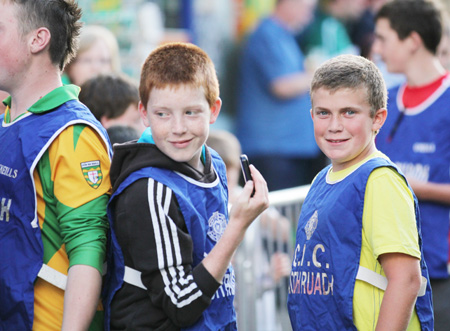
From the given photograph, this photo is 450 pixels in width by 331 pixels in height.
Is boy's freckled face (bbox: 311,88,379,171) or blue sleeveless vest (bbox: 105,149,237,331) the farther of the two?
boy's freckled face (bbox: 311,88,379,171)

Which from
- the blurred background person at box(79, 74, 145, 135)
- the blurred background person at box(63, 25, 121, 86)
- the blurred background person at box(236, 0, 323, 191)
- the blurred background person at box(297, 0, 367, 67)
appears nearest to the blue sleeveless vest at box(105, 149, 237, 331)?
the blurred background person at box(79, 74, 145, 135)

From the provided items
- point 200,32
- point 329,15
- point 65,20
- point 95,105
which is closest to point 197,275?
point 65,20

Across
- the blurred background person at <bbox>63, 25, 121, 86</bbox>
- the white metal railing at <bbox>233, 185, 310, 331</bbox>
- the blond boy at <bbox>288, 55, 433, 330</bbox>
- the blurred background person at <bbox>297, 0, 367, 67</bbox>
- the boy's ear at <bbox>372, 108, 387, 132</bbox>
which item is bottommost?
the white metal railing at <bbox>233, 185, 310, 331</bbox>

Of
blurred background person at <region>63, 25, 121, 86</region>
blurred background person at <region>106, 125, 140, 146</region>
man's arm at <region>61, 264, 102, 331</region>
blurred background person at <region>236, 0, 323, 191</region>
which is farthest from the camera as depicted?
blurred background person at <region>236, 0, 323, 191</region>

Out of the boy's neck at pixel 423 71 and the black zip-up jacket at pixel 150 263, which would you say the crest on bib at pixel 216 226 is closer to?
the black zip-up jacket at pixel 150 263

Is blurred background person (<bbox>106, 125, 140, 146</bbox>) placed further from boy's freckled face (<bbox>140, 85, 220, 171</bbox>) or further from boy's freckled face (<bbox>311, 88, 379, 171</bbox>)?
boy's freckled face (<bbox>311, 88, 379, 171</bbox>)

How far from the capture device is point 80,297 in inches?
100.0

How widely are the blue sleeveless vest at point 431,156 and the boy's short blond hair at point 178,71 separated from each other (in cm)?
175

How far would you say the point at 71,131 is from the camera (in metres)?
2.68

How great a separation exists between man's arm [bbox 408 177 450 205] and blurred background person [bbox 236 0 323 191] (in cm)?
355

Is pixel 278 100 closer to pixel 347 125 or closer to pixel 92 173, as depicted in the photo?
pixel 347 125

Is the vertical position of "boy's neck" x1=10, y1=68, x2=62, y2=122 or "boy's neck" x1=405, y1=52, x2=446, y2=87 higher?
"boy's neck" x1=405, y1=52, x2=446, y2=87

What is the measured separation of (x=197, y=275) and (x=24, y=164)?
0.72m

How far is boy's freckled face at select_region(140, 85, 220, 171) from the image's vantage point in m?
2.66
